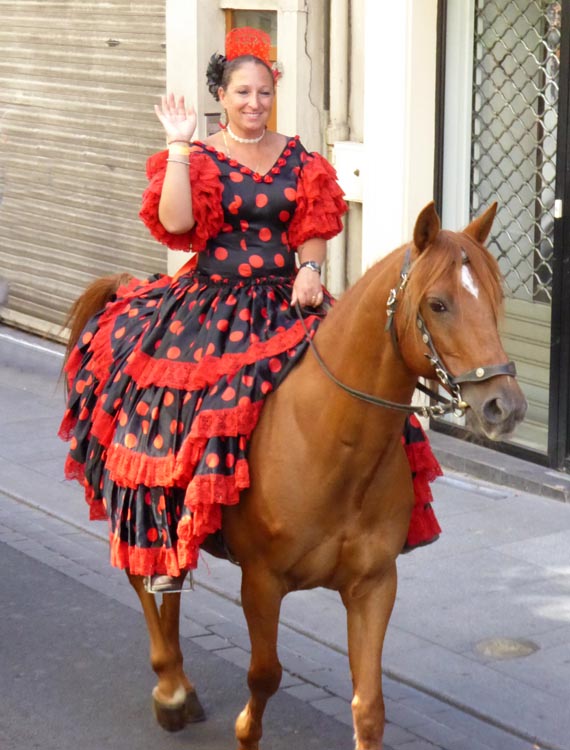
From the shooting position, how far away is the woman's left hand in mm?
4895

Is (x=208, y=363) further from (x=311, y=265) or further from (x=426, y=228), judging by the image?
(x=426, y=228)

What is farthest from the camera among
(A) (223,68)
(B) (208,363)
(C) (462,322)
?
(A) (223,68)

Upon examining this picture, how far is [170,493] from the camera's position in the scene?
493 centimetres

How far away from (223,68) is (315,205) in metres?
0.59

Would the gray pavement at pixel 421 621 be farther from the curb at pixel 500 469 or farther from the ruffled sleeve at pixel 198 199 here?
the ruffled sleeve at pixel 198 199

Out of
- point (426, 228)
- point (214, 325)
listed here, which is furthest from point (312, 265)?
point (426, 228)

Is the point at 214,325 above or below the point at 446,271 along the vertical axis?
below

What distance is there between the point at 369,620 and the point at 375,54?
5.23 meters

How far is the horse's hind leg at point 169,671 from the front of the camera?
5.36 m

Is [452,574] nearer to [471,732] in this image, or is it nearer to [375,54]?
[471,732]

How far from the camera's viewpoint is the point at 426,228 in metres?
4.00

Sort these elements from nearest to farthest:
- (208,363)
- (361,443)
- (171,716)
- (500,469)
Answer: (361,443) → (208,363) → (171,716) → (500,469)

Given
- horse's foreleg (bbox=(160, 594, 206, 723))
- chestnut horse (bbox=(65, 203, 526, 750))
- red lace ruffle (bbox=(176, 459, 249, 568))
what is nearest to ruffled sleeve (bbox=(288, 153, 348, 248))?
chestnut horse (bbox=(65, 203, 526, 750))

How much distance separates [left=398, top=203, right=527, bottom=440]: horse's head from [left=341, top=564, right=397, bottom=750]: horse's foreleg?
2.88 feet
